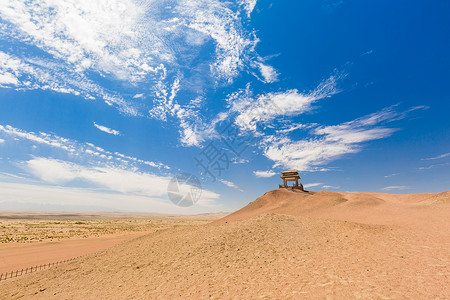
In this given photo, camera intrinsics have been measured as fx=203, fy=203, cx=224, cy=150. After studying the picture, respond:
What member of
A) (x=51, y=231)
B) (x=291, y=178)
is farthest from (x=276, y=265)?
(x=51, y=231)

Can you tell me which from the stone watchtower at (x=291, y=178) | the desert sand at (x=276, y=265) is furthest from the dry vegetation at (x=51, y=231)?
the stone watchtower at (x=291, y=178)

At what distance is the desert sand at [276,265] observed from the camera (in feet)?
29.8

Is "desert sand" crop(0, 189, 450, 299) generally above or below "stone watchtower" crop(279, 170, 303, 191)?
below

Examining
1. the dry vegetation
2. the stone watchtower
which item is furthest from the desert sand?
the dry vegetation

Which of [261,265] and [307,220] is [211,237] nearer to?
[261,265]

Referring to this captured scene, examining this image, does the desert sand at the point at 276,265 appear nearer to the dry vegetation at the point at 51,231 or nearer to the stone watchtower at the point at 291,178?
the stone watchtower at the point at 291,178

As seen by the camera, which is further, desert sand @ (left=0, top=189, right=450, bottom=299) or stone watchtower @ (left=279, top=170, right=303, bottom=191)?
stone watchtower @ (left=279, top=170, right=303, bottom=191)

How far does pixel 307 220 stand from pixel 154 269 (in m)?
15.9

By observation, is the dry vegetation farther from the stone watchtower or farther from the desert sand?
the stone watchtower

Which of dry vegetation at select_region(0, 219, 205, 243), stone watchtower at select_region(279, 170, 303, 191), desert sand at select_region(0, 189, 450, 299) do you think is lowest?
dry vegetation at select_region(0, 219, 205, 243)

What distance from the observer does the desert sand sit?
9.09 metres

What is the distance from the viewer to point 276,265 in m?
12.3

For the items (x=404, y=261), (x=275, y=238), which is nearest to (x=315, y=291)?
(x=404, y=261)

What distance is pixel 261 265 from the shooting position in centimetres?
1259
